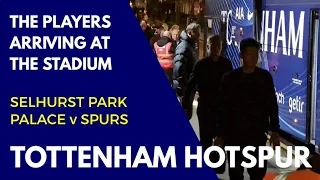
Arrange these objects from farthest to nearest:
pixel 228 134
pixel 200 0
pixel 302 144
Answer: pixel 200 0 → pixel 302 144 → pixel 228 134

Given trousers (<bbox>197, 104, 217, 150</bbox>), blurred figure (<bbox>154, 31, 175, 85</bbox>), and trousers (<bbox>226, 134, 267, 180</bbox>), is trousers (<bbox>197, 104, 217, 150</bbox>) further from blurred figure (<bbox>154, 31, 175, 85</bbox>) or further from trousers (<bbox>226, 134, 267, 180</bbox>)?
blurred figure (<bbox>154, 31, 175, 85</bbox>)

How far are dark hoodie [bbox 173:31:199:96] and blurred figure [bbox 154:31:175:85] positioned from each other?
4.14 ft

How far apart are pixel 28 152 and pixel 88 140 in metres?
0.58

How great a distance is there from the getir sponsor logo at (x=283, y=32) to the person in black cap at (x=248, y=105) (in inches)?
127

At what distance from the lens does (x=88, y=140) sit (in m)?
8.03

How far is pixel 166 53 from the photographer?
1483 centimetres

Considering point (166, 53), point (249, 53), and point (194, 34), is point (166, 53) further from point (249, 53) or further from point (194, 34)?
point (249, 53)

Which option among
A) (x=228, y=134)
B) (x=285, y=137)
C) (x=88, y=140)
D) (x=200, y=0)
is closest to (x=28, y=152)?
(x=88, y=140)

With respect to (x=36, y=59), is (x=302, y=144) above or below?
below

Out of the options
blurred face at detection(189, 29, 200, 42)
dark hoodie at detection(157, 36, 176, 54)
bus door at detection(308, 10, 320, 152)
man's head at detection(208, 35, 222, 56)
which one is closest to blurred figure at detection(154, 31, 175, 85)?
dark hoodie at detection(157, 36, 176, 54)

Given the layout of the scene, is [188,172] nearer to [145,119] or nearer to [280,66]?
[145,119]

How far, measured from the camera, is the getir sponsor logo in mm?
10609

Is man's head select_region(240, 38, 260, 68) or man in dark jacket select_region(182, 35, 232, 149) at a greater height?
man's head select_region(240, 38, 260, 68)

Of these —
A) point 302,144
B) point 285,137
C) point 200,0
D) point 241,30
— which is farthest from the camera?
point 200,0
